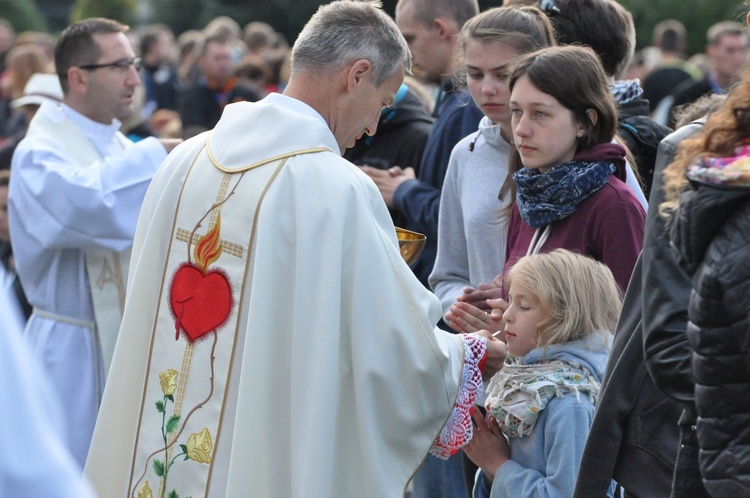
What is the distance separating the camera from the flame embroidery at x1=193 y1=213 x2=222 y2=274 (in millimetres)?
3334

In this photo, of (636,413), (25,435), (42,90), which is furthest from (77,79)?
(25,435)

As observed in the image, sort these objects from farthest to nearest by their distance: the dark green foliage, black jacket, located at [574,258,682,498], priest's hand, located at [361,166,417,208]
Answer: the dark green foliage
priest's hand, located at [361,166,417,208]
black jacket, located at [574,258,682,498]

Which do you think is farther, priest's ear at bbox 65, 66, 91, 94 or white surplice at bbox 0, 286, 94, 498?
priest's ear at bbox 65, 66, 91, 94

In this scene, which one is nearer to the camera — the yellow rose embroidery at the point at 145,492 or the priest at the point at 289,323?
the priest at the point at 289,323

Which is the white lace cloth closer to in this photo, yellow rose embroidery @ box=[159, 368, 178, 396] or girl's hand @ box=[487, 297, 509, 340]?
girl's hand @ box=[487, 297, 509, 340]

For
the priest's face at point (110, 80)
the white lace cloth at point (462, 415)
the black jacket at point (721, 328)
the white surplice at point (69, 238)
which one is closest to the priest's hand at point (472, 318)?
the white lace cloth at point (462, 415)

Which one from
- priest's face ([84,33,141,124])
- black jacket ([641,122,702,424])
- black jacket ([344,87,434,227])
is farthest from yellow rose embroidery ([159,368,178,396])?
priest's face ([84,33,141,124])

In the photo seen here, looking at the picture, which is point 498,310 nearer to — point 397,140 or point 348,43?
point 348,43

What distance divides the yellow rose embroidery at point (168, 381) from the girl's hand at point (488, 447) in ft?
2.90

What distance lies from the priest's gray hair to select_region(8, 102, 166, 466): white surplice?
2013 millimetres

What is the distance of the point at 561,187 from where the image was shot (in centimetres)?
352

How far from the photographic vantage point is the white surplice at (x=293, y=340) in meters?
3.13

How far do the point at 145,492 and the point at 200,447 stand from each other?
26 centimetres

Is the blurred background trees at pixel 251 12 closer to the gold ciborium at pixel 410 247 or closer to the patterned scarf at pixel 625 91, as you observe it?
the patterned scarf at pixel 625 91
